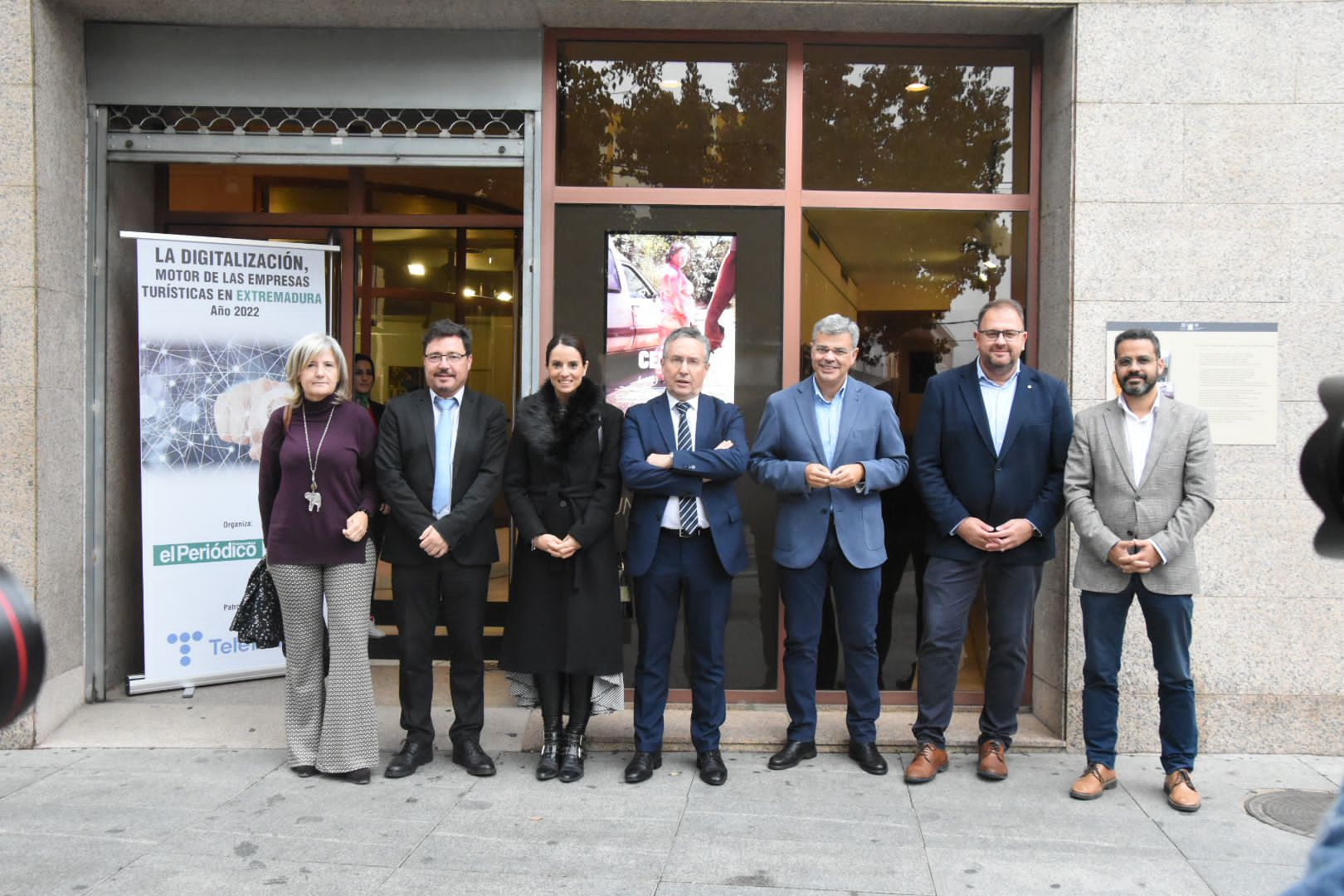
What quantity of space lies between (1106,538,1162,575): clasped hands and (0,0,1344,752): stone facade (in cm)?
79

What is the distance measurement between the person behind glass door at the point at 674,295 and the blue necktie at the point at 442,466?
1398 mm

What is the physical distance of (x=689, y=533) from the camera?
16.2 feet

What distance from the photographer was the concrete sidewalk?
387 centimetres

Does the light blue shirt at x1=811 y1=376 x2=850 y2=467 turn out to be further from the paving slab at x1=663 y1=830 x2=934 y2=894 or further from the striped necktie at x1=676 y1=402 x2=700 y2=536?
the paving slab at x1=663 y1=830 x2=934 y2=894

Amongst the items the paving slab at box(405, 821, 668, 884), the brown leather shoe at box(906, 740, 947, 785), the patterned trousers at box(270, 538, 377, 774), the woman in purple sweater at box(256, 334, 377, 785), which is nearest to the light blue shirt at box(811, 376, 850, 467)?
the brown leather shoe at box(906, 740, 947, 785)

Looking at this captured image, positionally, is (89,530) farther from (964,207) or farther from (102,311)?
(964,207)

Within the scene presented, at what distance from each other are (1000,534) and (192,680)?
15.1ft

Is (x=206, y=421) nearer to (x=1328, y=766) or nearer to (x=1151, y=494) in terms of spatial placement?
(x=1151, y=494)

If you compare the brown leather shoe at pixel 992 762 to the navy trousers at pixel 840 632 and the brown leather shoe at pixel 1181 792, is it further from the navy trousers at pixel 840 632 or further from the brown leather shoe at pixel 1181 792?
the brown leather shoe at pixel 1181 792

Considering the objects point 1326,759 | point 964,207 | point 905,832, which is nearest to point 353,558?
point 905,832

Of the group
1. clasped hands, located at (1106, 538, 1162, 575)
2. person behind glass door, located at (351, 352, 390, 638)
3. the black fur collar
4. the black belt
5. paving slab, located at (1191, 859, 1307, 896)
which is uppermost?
person behind glass door, located at (351, 352, 390, 638)

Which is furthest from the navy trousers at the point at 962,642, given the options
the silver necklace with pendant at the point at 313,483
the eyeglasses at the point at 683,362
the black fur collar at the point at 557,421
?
the silver necklace with pendant at the point at 313,483

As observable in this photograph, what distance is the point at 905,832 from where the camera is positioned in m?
4.35

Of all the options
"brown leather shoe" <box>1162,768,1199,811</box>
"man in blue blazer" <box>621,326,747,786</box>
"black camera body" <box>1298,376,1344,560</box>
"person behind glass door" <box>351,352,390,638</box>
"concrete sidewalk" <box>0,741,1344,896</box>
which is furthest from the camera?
"person behind glass door" <box>351,352,390,638</box>
